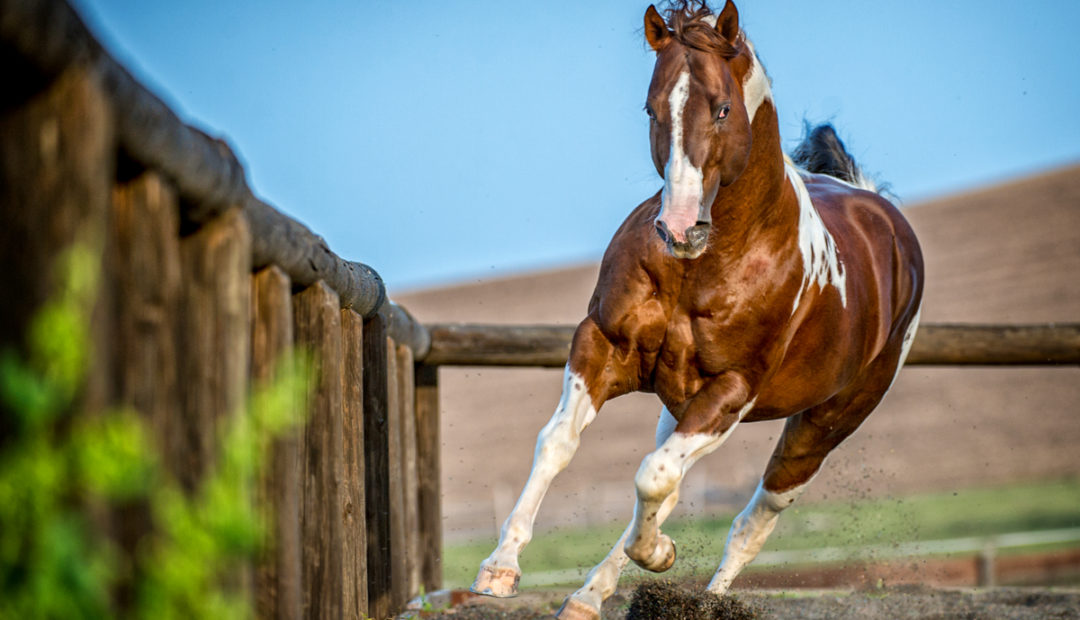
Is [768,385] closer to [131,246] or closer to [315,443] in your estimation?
[315,443]

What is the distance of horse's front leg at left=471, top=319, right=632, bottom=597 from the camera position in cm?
291

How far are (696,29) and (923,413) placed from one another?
24315mm

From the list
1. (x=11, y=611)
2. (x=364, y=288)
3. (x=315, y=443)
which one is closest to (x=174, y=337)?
(x=11, y=611)

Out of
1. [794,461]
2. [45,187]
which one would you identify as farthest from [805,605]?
[45,187]

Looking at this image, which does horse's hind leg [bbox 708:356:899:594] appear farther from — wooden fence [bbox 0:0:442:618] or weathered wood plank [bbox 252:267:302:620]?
weathered wood plank [bbox 252:267:302:620]

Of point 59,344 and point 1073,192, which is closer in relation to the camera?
point 59,344

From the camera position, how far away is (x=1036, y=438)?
22562mm

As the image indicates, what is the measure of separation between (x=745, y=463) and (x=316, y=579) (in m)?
22.3

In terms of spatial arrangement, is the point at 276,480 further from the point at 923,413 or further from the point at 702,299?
the point at 923,413

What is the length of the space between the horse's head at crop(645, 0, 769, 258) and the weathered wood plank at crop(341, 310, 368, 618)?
3.47ft

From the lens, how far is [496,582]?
9.50 feet

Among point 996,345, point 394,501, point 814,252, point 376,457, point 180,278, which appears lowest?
point 996,345

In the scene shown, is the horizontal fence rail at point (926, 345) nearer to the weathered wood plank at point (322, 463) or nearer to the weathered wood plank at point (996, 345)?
the weathered wood plank at point (996, 345)

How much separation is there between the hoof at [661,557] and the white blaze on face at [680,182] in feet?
3.53
